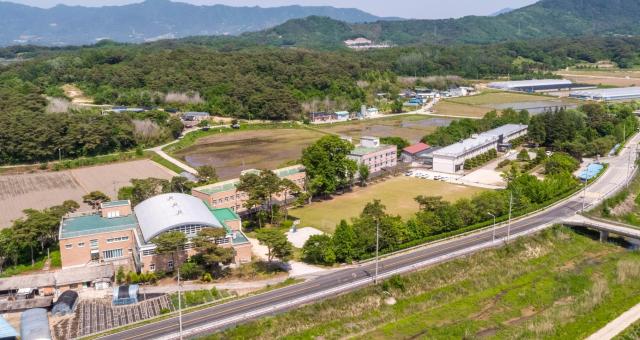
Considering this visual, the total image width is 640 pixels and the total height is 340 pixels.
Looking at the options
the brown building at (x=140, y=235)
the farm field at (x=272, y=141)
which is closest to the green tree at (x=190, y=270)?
the brown building at (x=140, y=235)

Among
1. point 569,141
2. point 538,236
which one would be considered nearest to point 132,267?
point 538,236

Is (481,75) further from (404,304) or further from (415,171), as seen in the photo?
(404,304)

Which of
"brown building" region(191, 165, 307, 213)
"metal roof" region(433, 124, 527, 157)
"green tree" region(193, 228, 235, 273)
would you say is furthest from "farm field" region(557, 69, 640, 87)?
"green tree" region(193, 228, 235, 273)

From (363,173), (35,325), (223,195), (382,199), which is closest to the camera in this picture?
(35,325)

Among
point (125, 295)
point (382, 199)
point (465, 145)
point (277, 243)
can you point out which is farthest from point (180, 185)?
point (465, 145)

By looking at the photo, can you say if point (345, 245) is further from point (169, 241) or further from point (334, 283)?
point (169, 241)

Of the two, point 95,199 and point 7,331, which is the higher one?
point 95,199

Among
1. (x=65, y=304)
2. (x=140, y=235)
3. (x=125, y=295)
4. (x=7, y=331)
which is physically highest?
(x=140, y=235)
